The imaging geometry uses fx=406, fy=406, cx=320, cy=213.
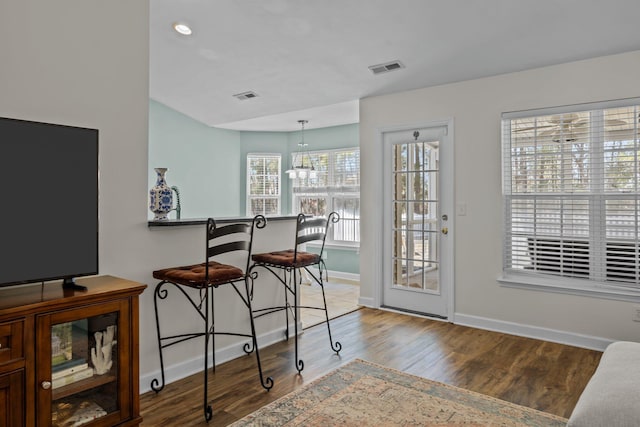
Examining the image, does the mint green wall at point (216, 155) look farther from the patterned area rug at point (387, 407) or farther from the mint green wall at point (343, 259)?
the patterned area rug at point (387, 407)

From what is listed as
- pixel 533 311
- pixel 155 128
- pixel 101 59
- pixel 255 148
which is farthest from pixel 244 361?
pixel 255 148

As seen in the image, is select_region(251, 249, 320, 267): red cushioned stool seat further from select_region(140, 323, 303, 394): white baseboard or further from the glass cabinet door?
the glass cabinet door

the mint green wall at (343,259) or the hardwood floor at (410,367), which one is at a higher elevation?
the mint green wall at (343,259)

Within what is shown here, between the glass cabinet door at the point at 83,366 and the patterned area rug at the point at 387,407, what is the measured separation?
0.67 m

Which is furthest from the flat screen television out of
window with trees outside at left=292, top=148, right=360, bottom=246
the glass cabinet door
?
window with trees outside at left=292, top=148, right=360, bottom=246

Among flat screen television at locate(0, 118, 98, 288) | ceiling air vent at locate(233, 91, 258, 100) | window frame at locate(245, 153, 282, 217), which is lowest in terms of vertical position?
flat screen television at locate(0, 118, 98, 288)

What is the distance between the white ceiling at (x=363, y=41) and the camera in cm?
293

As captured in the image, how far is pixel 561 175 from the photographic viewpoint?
3500 mm

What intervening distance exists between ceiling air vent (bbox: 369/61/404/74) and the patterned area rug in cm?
270

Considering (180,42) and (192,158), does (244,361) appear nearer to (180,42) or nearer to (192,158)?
(180,42)

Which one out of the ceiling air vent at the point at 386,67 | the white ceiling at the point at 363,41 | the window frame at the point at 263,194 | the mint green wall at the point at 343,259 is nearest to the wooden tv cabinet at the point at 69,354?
the white ceiling at the point at 363,41

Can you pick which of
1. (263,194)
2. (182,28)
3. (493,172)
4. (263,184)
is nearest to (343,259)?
(263,194)

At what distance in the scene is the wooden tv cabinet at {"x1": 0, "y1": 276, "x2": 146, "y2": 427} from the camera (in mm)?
1541

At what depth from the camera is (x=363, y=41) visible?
11.3 feet
